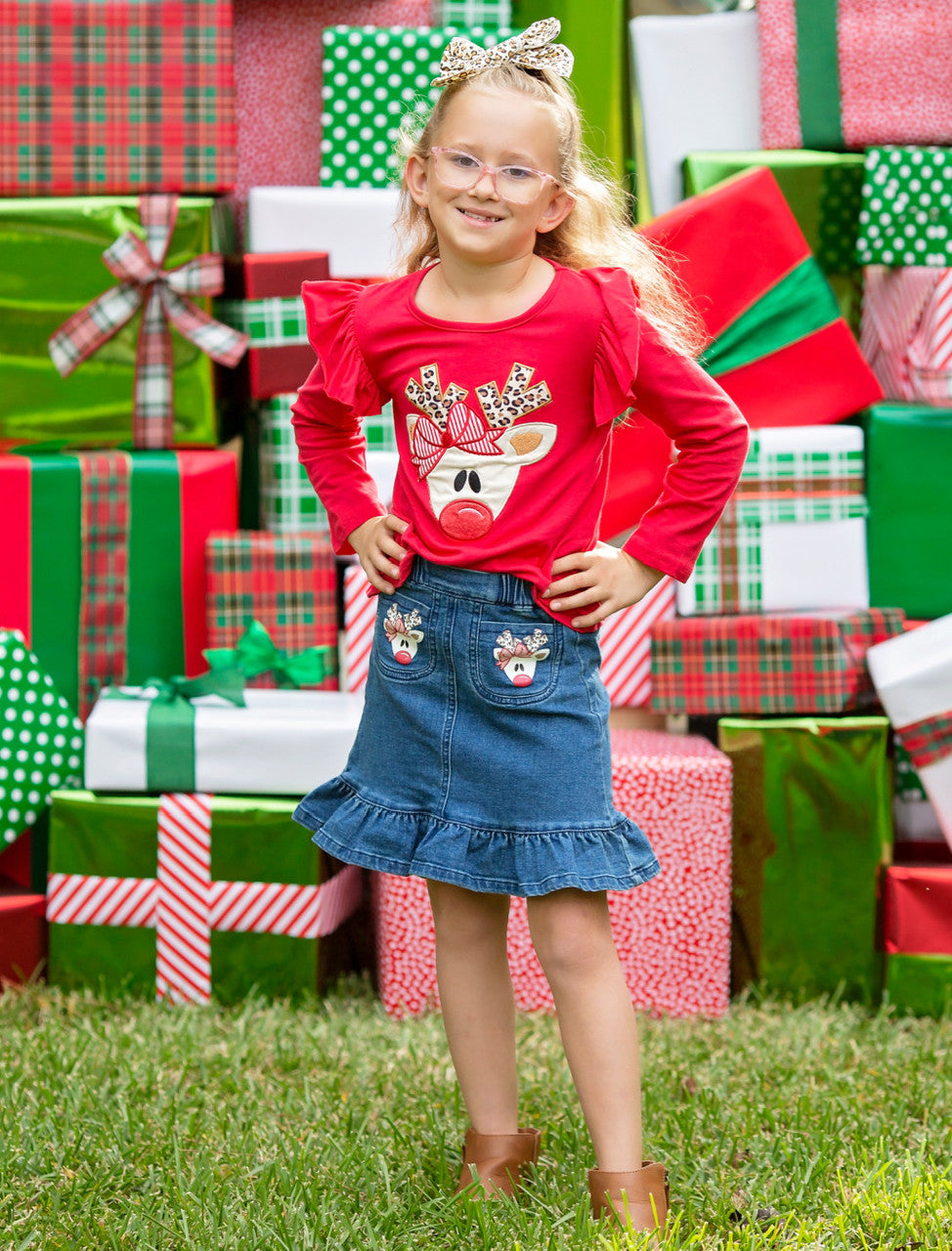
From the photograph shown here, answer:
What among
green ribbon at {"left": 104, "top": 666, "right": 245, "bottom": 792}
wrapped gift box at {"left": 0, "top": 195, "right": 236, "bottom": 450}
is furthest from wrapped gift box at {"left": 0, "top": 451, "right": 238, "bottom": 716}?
green ribbon at {"left": 104, "top": 666, "right": 245, "bottom": 792}

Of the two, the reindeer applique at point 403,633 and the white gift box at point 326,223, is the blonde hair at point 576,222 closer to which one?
the reindeer applique at point 403,633

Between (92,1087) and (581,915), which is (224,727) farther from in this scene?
(581,915)

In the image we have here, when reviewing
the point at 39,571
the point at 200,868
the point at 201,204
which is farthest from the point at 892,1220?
the point at 201,204

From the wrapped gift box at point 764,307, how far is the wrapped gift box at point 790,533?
8cm

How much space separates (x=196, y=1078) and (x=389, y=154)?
1601 mm

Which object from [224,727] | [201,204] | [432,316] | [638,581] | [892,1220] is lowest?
[892,1220]

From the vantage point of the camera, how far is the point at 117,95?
96.3 inches

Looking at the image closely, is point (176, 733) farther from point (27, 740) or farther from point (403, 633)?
point (403, 633)

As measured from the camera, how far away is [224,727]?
7.37ft

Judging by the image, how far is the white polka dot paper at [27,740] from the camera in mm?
2279

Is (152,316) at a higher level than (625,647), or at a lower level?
higher

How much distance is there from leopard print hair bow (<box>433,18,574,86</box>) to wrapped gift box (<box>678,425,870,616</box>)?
1038 mm

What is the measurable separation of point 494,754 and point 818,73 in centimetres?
169

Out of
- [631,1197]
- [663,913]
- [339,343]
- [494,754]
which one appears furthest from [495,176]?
[663,913]
